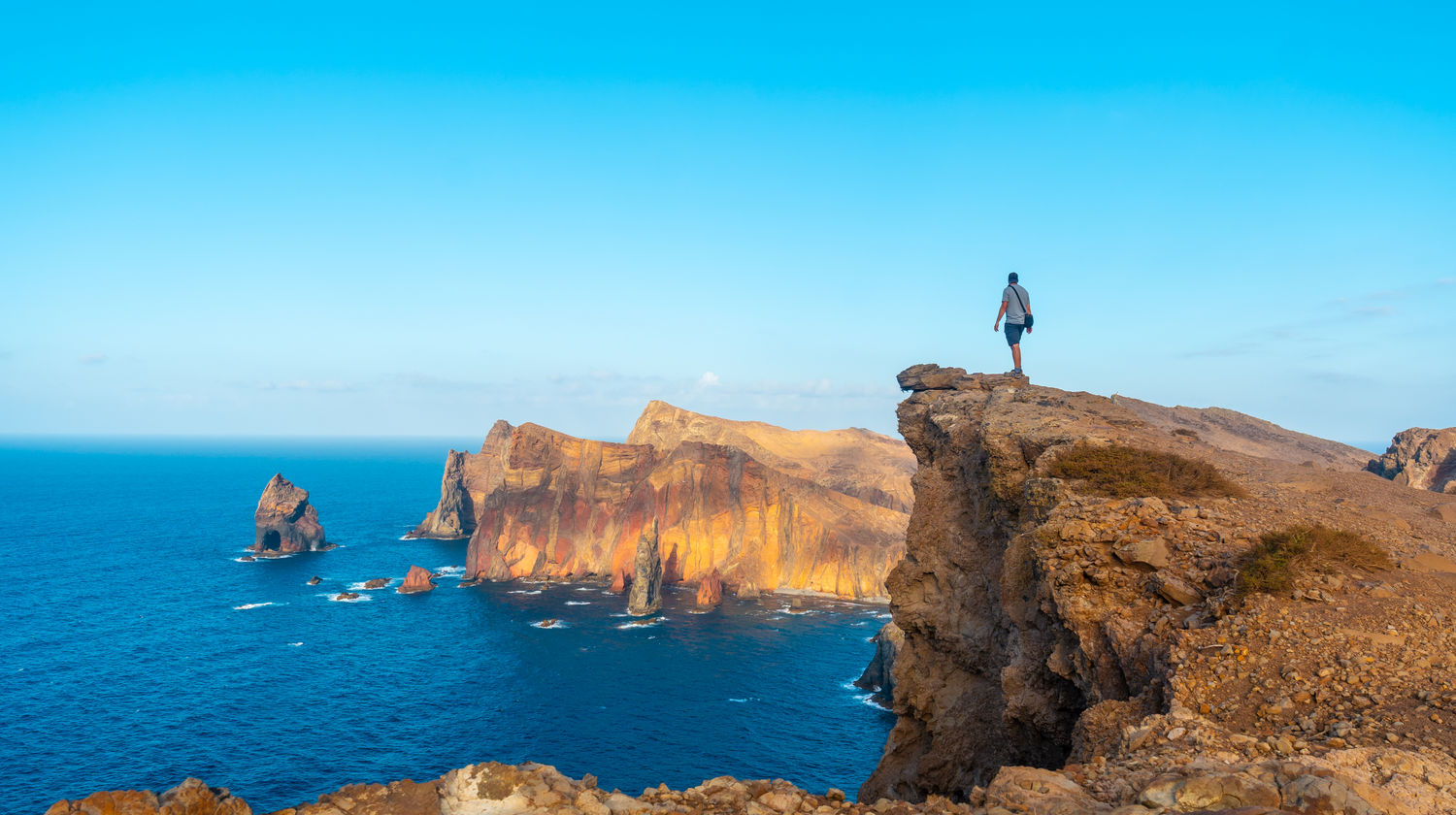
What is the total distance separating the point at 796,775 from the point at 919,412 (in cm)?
3413

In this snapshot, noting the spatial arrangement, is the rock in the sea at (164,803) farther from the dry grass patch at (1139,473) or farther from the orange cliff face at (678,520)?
Result: the orange cliff face at (678,520)

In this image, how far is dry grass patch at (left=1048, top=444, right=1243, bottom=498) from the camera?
590 inches

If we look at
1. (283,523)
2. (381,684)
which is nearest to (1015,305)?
(381,684)

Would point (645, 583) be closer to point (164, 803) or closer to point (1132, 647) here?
point (1132, 647)

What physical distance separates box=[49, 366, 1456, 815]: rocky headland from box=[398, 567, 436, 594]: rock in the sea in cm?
9512

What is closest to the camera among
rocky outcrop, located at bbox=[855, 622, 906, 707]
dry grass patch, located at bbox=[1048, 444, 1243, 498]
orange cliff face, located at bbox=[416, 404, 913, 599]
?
dry grass patch, located at bbox=[1048, 444, 1243, 498]

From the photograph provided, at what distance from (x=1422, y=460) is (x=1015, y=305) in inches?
1404

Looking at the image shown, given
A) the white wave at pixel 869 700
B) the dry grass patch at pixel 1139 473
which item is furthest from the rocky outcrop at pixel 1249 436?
the white wave at pixel 869 700

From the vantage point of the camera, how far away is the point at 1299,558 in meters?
11.6

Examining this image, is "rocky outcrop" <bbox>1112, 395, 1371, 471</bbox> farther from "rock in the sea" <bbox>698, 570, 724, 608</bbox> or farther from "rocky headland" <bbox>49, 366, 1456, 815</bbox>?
"rock in the sea" <bbox>698, 570, 724, 608</bbox>

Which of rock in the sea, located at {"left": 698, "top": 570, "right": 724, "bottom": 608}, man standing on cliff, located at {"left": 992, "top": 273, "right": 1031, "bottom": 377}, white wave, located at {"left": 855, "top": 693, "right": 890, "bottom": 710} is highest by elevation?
man standing on cliff, located at {"left": 992, "top": 273, "right": 1031, "bottom": 377}

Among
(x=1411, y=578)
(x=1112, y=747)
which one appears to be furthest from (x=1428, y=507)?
(x=1112, y=747)

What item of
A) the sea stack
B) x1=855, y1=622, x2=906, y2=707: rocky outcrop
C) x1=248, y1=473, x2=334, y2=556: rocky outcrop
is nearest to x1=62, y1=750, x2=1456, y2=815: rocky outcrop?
x1=855, y1=622, x2=906, y2=707: rocky outcrop

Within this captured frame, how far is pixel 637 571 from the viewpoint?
9619 cm
